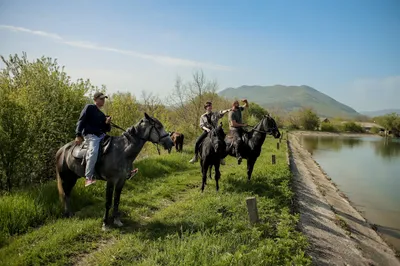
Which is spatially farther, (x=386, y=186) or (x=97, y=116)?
(x=386, y=186)

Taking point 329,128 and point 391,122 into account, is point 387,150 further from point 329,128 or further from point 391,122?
point 391,122

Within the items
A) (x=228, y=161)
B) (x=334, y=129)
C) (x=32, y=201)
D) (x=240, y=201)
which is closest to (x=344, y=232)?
(x=240, y=201)

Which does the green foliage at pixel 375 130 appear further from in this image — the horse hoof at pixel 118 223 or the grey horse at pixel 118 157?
the horse hoof at pixel 118 223

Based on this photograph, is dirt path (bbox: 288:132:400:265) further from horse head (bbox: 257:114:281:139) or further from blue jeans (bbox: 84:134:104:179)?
blue jeans (bbox: 84:134:104:179)

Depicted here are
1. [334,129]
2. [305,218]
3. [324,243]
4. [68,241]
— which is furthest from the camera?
[334,129]

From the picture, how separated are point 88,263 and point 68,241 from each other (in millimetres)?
861

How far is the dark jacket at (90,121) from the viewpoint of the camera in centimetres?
613

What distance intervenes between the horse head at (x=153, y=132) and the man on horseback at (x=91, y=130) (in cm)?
84

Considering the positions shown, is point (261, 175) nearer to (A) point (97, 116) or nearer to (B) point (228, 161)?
(B) point (228, 161)

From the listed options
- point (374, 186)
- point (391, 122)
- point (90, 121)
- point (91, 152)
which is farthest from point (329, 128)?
point (91, 152)

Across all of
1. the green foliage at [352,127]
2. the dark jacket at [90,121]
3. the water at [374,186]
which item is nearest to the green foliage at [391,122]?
the green foliage at [352,127]

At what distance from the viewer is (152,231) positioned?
6039 mm

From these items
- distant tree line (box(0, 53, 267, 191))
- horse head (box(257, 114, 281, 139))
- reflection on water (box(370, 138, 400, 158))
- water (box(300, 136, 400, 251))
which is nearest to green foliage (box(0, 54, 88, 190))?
distant tree line (box(0, 53, 267, 191))

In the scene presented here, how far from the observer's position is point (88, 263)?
482cm
